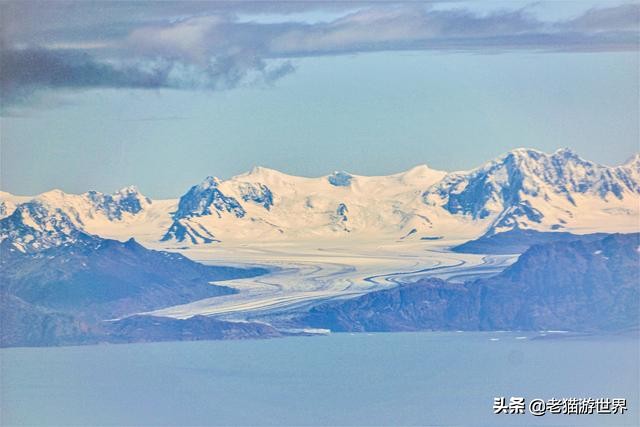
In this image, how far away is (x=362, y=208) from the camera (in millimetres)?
49781

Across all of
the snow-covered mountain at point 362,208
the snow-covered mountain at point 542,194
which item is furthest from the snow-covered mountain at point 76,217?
the snow-covered mountain at point 542,194

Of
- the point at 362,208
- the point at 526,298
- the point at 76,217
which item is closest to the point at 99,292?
the point at 76,217

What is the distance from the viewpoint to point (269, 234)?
163ft

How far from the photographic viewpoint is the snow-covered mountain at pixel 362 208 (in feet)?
151

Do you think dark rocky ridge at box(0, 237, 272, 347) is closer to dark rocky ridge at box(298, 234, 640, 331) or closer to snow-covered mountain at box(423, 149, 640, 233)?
dark rocky ridge at box(298, 234, 640, 331)

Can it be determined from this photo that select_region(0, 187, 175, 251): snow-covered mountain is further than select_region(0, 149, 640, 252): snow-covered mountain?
No

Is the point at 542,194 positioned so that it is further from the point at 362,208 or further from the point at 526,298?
the point at 362,208

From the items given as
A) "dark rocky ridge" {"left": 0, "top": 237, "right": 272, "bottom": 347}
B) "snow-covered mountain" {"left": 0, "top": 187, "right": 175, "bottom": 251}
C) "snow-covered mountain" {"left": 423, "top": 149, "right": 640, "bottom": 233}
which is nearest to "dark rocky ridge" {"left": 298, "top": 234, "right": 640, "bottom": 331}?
"snow-covered mountain" {"left": 423, "top": 149, "right": 640, "bottom": 233}

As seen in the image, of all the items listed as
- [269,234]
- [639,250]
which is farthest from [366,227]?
[639,250]

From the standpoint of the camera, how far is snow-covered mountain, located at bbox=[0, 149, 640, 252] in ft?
151

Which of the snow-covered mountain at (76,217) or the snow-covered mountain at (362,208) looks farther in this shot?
the snow-covered mountain at (362,208)

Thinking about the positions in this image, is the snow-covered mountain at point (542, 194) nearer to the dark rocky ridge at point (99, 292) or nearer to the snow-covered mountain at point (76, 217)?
the dark rocky ridge at point (99, 292)

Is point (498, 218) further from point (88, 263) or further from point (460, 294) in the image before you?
point (88, 263)

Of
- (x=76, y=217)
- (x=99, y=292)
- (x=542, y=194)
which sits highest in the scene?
(x=76, y=217)
